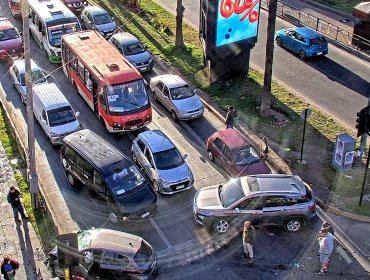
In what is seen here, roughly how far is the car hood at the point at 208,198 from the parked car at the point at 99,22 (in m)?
17.8

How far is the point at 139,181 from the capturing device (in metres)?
20.8

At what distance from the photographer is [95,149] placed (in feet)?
71.2

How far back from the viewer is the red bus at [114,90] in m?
25.1

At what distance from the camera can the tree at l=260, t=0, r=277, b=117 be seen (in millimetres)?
25170

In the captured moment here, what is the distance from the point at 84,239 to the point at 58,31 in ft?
57.5

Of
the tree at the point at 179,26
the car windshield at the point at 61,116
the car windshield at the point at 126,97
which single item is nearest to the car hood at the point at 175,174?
the car windshield at the point at 126,97

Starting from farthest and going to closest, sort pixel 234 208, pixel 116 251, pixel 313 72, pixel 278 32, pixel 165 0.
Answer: pixel 165 0, pixel 278 32, pixel 313 72, pixel 234 208, pixel 116 251

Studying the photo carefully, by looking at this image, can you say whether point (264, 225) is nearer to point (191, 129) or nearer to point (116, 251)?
point (116, 251)

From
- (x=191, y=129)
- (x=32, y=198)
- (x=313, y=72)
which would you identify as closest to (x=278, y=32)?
(x=313, y=72)

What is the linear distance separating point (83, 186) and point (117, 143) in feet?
12.5

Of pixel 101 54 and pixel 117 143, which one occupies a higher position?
pixel 101 54

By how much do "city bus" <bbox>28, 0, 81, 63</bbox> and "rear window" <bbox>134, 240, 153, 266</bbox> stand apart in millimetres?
17490

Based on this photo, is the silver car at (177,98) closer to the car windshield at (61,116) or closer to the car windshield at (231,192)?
the car windshield at (61,116)

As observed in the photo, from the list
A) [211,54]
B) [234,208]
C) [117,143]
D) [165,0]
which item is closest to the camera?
[234,208]
